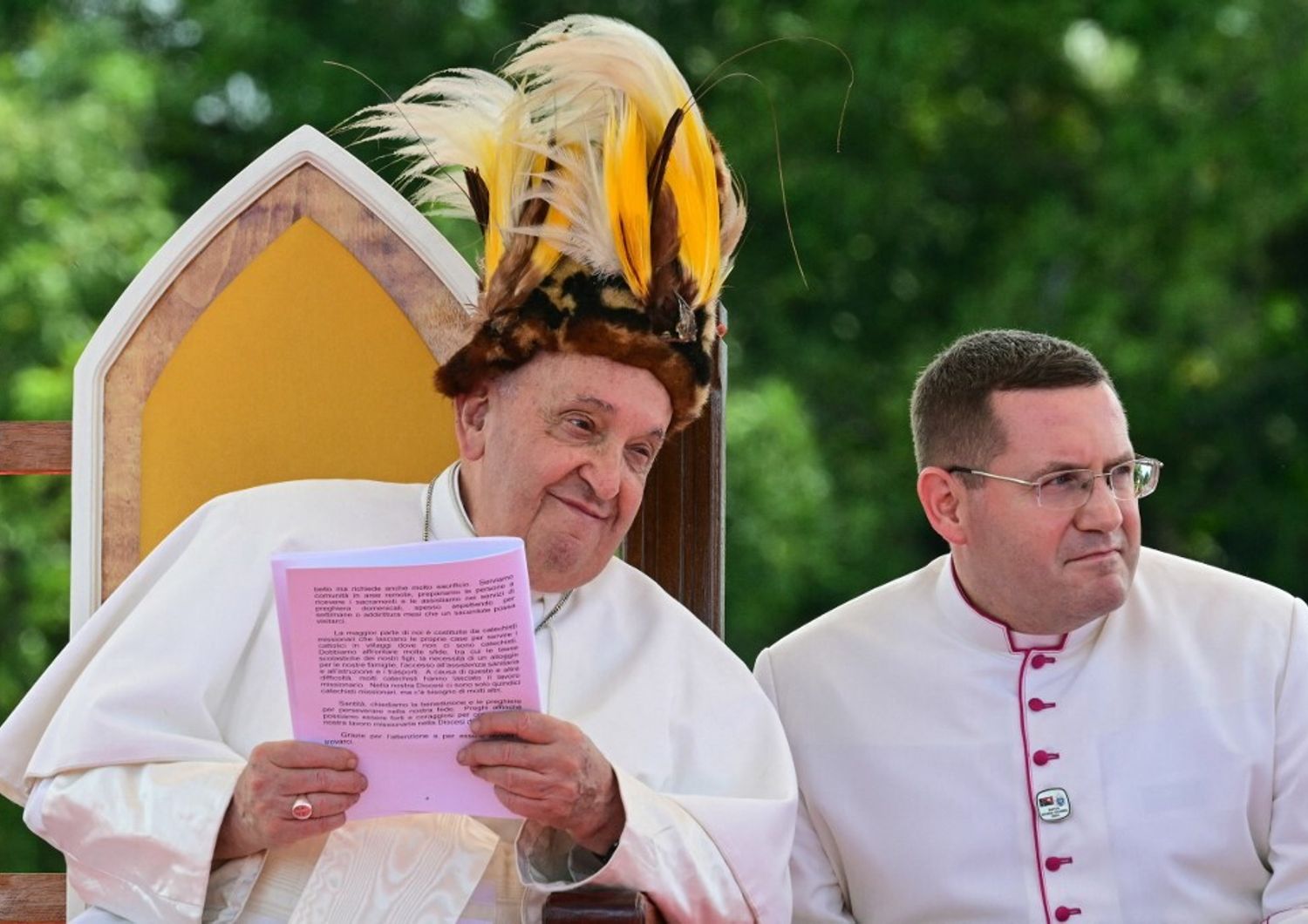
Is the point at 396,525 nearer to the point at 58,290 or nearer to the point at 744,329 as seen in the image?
the point at 58,290

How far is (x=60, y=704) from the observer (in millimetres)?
3455

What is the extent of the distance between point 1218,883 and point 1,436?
2.38m

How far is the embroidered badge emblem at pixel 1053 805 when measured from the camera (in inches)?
150

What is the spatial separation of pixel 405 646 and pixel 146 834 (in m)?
0.59

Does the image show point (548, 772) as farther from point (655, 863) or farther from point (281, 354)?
point (281, 354)

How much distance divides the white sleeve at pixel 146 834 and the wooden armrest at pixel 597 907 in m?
0.51

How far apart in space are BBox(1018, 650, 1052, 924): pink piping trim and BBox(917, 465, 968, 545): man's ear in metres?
0.27

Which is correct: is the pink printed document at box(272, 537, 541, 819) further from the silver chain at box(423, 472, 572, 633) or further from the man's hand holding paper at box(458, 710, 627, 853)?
the silver chain at box(423, 472, 572, 633)

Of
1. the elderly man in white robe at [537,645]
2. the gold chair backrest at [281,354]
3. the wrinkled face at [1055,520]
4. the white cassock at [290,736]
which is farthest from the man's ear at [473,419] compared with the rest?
the wrinkled face at [1055,520]

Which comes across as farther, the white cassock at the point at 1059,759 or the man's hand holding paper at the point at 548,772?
the white cassock at the point at 1059,759

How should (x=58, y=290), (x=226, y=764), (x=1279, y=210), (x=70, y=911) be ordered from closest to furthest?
(x=226, y=764), (x=70, y=911), (x=58, y=290), (x=1279, y=210)

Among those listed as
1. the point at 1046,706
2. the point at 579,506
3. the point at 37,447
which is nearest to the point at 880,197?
the point at 1046,706

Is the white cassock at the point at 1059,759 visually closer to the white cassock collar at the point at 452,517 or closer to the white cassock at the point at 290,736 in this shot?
the white cassock at the point at 290,736

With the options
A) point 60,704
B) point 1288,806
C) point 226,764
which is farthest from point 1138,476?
point 60,704
